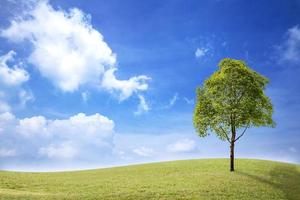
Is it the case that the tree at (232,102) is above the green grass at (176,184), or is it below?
above

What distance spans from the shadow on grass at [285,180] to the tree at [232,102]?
6.55 m

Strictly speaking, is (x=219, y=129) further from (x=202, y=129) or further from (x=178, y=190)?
(x=178, y=190)

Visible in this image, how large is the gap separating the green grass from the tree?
651 centimetres

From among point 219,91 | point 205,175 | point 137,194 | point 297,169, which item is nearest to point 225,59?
point 219,91

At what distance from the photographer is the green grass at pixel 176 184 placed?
49.8 meters

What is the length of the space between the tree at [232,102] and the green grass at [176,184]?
6.51 meters

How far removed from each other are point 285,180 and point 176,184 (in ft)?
67.6

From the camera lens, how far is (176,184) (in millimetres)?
55969

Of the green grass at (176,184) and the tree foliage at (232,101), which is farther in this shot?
the tree foliage at (232,101)

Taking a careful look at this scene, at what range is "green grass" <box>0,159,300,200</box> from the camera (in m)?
49.8

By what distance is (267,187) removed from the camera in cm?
5856

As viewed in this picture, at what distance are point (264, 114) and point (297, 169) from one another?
16091mm

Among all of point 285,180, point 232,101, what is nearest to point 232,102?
point 232,101

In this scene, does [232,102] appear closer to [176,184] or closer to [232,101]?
[232,101]
